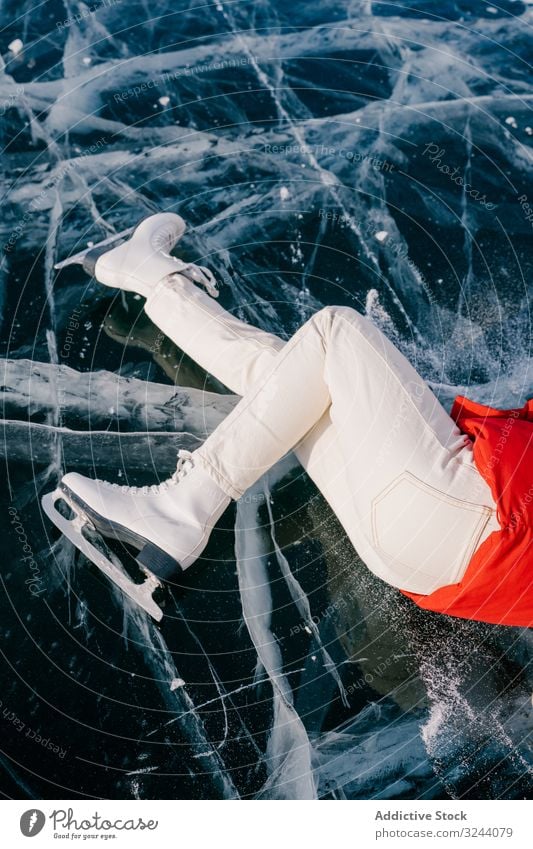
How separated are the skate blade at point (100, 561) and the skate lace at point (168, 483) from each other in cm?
8

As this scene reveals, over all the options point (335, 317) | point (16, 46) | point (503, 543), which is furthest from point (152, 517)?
point (16, 46)

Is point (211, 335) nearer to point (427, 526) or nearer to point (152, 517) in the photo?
point (152, 517)

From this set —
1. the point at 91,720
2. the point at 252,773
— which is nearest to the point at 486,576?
the point at 252,773

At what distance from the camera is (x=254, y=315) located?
156 centimetres

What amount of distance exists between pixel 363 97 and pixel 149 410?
830 millimetres

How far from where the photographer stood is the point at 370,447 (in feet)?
3.82

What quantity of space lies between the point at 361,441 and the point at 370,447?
0.03 meters

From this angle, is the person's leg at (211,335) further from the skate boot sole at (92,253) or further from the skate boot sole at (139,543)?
the skate boot sole at (139,543)

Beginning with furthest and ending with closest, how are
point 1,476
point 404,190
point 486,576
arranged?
point 404,190 → point 1,476 → point 486,576

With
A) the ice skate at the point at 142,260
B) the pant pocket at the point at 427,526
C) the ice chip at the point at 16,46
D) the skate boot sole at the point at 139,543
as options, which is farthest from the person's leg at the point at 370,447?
the ice chip at the point at 16,46

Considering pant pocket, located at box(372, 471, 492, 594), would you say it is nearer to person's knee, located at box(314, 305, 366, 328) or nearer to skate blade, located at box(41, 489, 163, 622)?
person's knee, located at box(314, 305, 366, 328)

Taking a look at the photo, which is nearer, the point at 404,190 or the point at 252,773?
the point at 252,773
